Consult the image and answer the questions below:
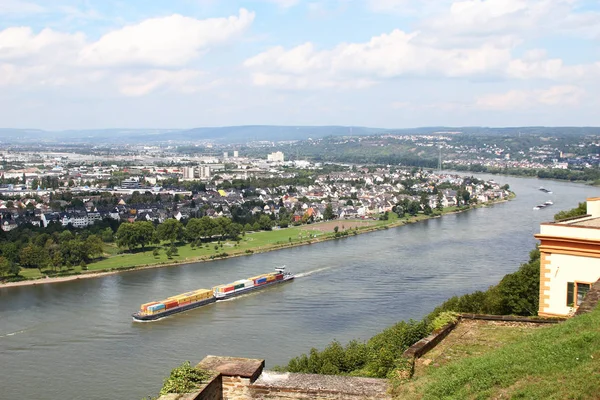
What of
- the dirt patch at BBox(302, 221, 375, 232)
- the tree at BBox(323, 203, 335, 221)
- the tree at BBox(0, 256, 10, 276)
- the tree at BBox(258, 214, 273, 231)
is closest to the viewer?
the tree at BBox(0, 256, 10, 276)

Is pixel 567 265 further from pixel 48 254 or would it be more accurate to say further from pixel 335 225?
pixel 335 225

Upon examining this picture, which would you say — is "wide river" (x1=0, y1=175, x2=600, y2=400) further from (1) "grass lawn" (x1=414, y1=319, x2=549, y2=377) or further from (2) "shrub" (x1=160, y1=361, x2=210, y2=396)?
(2) "shrub" (x1=160, y1=361, x2=210, y2=396)

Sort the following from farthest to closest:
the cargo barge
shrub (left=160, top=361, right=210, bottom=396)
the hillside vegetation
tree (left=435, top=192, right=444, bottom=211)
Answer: tree (left=435, top=192, right=444, bottom=211)
the cargo barge
the hillside vegetation
shrub (left=160, top=361, right=210, bottom=396)

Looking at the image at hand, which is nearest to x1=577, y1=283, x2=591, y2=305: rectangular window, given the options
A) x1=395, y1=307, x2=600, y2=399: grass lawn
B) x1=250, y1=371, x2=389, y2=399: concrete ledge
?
x1=395, y1=307, x2=600, y2=399: grass lawn

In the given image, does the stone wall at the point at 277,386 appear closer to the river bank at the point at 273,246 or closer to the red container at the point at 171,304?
the red container at the point at 171,304

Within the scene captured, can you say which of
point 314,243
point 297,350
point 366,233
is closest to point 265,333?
point 297,350

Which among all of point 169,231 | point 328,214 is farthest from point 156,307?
point 328,214

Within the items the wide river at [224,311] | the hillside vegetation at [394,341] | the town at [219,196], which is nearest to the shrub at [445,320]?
the hillside vegetation at [394,341]

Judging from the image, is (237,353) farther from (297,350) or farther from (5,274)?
(5,274)
